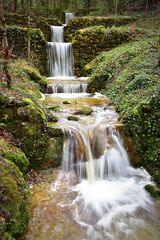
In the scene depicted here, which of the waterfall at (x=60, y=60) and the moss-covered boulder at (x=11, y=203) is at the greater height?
the waterfall at (x=60, y=60)

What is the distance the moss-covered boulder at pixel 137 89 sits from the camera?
8.71 m

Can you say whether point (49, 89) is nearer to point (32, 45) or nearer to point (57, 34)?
point (32, 45)

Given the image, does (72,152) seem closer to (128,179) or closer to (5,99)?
(128,179)

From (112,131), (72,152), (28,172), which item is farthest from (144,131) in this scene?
(28,172)

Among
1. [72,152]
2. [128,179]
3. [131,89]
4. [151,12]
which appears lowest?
[128,179]

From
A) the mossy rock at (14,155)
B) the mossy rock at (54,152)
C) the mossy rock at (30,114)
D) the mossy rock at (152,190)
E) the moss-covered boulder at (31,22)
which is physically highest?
the moss-covered boulder at (31,22)

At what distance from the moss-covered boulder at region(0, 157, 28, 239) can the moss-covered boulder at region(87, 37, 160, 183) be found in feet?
13.2

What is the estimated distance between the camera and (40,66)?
1642 centimetres

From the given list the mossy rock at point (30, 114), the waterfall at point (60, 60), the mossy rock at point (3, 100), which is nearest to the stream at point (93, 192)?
the mossy rock at point (30, 114)

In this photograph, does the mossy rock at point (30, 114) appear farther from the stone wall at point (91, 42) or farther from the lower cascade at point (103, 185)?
the stone wall at point (91, 42)

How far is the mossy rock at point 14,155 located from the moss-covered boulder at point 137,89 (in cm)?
352

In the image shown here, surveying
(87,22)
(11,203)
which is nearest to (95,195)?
(11,203)

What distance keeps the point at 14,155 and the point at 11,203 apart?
1.65 metres

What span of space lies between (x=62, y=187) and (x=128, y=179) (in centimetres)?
206
